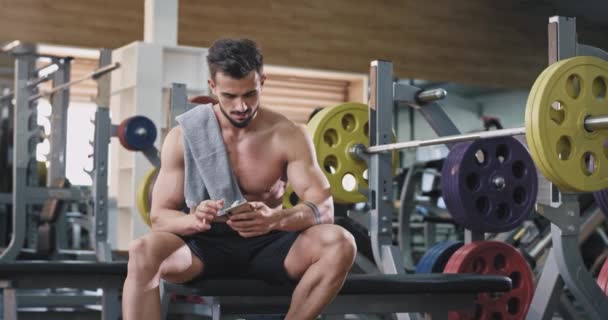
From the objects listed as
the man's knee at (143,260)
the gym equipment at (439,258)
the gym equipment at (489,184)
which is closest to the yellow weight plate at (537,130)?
the gym equipment at (489,184)

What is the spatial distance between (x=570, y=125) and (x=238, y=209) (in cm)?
95

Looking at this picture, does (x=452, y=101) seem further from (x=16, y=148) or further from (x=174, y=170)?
(x=174, y=170)

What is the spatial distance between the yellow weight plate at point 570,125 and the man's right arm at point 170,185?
93 cm

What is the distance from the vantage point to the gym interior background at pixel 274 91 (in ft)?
13.1

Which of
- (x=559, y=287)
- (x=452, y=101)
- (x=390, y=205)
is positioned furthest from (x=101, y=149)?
(x=452, y=101)

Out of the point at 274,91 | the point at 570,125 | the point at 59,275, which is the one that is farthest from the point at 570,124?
the point at 274,91

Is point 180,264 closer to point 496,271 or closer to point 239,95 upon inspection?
point 239,95

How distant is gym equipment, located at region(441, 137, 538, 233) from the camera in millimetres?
Result: 3521

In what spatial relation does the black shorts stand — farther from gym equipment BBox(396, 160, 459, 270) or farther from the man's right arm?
gym equipment BBox(396, 160, 459, 270)

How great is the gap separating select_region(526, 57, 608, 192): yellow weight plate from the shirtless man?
0.58 meters

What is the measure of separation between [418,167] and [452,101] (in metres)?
6.14

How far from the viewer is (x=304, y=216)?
2.49 m

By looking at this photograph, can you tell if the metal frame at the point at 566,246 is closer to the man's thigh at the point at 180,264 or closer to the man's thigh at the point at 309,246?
the man's thigh at the point at 309,246

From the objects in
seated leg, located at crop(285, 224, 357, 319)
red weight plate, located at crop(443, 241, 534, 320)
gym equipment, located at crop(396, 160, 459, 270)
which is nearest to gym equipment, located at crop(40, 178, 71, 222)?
gym equipment, located at crop(396, 160, 459, 270)
